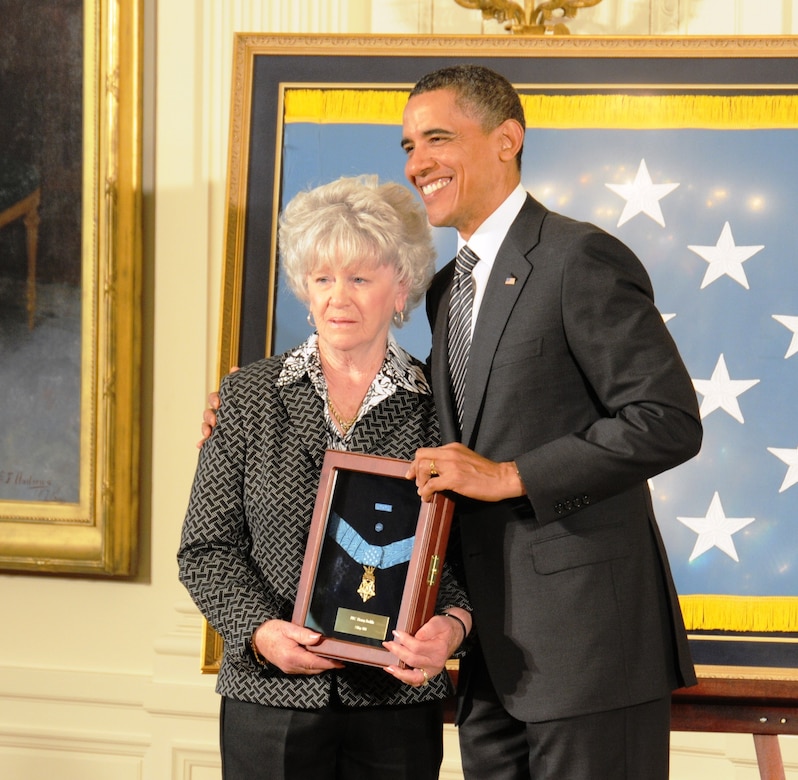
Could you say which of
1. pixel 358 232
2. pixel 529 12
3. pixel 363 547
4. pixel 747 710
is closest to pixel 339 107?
pixel 529 12

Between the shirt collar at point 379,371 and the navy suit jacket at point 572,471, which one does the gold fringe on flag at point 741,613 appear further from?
the shirt collar at point 379,371

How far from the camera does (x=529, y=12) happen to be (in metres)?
3.12

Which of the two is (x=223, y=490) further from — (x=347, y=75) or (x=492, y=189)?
(x=347, y=75)

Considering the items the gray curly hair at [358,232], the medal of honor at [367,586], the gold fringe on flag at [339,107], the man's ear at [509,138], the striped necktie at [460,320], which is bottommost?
the medal of honor at [367,586]

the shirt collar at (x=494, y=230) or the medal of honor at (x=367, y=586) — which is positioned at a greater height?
the shirt collar at (x=494, y=230)

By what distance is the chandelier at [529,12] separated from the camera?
311cm

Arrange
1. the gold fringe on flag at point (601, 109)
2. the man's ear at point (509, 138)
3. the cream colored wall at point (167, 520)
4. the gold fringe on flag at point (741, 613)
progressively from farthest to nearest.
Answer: the cream colored wall at point (167, 520) → the gold fringe on flag at point (601, 109) → the gold fringe on flag at point (741, 613) → the man's ear at point (509, 138)

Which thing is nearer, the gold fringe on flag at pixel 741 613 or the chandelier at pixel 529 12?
the gold fringe on flag at pixel 741 613

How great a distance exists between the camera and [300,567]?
201 centimetres

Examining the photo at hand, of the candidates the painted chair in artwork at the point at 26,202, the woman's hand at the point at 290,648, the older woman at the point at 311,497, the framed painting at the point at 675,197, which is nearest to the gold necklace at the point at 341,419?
the older woman at the point at 311,497

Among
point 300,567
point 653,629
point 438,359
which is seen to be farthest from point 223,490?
point 653,629

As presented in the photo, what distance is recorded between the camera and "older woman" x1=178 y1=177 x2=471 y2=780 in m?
1.97

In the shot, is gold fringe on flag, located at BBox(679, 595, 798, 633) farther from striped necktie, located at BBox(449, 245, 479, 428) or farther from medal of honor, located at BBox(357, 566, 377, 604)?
medal of honor, located at BBox(357, 566, 377, 604)

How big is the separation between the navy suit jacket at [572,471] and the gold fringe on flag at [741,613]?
29.5 inches
